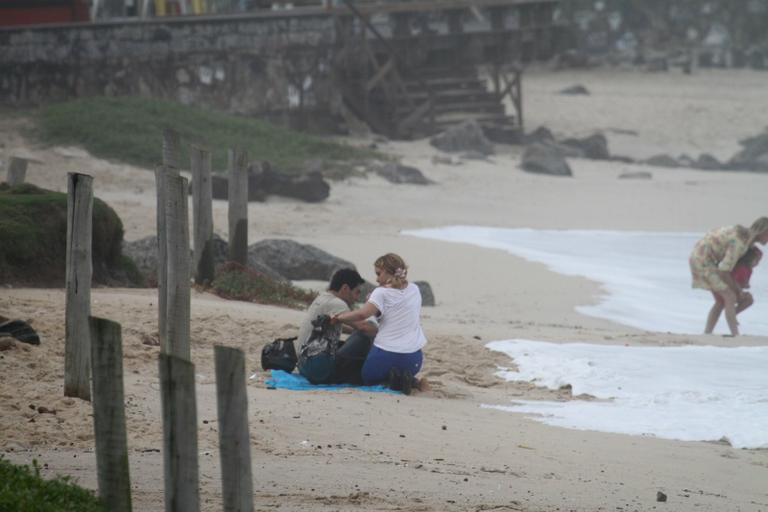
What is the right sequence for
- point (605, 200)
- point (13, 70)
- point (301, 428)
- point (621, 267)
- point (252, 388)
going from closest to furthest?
1. point (301, 428)
2. point (252, 388)
3. point (621, 267)
4. point (605, 200)
5. point (13, 70)

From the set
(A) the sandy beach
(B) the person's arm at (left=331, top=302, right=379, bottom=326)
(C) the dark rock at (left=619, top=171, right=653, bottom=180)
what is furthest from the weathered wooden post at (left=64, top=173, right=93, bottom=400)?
(C) the dark rock at (left=619, top=171, right=653, bottom=180)

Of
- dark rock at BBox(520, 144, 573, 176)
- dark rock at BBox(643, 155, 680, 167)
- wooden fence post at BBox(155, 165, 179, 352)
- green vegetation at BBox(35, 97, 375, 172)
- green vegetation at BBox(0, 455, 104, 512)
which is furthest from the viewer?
dark rock at BBox(643, 155, 680, 167)

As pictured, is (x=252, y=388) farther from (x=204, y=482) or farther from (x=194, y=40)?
(x=194, y=40)

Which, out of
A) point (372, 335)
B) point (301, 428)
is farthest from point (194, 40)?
point (301, 428)

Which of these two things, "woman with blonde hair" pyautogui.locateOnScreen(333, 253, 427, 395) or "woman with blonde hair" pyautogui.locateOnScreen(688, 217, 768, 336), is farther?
"woman with blonde hair" pyautogui.locateOnScreen(688, 217, 768, 336)

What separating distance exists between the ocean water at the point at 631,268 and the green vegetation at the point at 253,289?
10.5 feet

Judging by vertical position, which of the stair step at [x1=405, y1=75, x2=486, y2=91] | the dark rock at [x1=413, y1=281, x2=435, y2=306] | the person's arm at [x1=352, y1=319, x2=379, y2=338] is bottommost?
the dark rock at [x1=413, y1=281, x2=435, y2=306]

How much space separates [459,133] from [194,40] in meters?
5.80

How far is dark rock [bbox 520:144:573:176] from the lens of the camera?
27141mm

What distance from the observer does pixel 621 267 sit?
18.0 metres

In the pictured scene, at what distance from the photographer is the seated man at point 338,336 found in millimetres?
9617

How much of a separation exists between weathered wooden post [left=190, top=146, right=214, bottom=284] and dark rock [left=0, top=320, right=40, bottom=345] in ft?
12.6

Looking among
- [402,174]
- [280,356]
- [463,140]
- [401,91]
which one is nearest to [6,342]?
[280,356]

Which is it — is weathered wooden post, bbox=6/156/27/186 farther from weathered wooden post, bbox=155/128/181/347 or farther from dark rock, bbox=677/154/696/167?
dark rock, bbox=677/154/696/167
